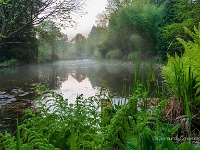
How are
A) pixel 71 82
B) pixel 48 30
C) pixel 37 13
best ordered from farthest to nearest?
pixel 71 82 → pixel 48 30 → pixel 37 13

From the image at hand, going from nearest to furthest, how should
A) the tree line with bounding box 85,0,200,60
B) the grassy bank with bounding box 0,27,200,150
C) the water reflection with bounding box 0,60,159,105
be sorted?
the grassy bank with bounding box 0,27,200,150 < the water reflection with bounding box 0,60,159,105 < the tree line with bounding box 85,0,200,60

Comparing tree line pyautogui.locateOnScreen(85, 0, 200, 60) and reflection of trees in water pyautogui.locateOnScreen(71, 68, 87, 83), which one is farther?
tree line pyautogui.locateOnScreen(85, 0, 200, 60)

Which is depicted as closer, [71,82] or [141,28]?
[71,82]

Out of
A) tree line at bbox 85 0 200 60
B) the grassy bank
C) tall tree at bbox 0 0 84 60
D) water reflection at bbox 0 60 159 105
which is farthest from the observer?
tree line at bbox 85 0 200 60

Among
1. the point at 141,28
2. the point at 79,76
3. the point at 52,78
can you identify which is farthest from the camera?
the point at 141,28

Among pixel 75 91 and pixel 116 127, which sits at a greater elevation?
pixel 116 127

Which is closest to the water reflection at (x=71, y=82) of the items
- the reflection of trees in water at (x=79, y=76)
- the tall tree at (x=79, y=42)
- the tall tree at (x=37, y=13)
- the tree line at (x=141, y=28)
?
the reflection of trees in water at (x=79, y=76)

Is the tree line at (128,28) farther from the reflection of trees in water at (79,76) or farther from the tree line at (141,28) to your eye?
the reflection of trees in water at (79,76)

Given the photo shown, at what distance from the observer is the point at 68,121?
1.20 metres

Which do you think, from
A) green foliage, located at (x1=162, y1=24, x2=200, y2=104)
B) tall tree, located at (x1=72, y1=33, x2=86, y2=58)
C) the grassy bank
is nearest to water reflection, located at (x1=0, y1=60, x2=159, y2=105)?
green foliage, located at (x1=162, y1=24, x2=200, y2=104)

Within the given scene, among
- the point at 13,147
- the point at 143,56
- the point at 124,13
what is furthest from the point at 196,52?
the point at 124,13

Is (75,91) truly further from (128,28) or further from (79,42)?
(79,42)

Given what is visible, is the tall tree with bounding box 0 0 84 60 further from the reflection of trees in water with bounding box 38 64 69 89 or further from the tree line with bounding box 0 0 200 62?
the reflection of trees in water with bounding box 38 64 69 89

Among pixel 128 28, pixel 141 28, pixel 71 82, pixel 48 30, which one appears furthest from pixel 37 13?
pixel 128 28
